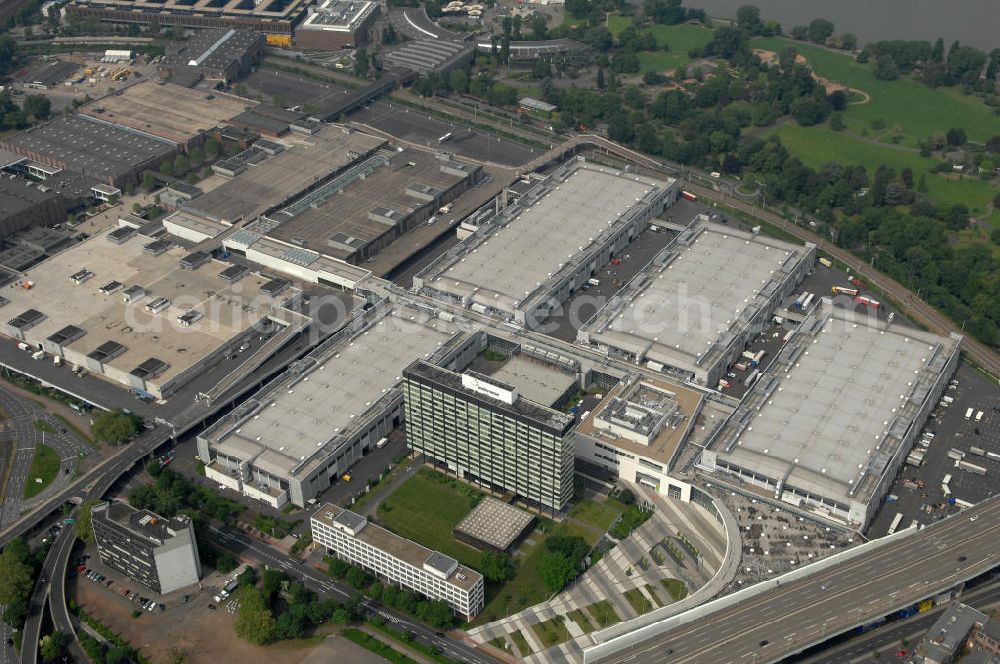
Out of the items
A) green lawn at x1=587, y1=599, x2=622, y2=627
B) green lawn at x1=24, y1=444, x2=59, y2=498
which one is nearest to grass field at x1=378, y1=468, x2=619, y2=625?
green lawn at x1=587, y1=599, x2=622, y2=627

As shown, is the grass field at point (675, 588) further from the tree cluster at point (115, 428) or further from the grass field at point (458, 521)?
the tree cluster at point (115, 428)

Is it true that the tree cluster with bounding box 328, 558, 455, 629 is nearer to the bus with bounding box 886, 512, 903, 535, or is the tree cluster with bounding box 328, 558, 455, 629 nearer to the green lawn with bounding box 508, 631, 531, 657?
the green lawn with bounding box 508, 631, 531, 657

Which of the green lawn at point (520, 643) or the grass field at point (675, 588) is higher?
the grass field at point (675, 588)

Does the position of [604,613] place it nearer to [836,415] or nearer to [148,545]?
[836,415]

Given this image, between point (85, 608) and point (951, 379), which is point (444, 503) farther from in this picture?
point (951, 379)

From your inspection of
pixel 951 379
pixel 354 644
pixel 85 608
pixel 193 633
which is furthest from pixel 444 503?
pixel 951 379

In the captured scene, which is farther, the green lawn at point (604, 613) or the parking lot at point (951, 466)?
the parking lot at point (951, 466)

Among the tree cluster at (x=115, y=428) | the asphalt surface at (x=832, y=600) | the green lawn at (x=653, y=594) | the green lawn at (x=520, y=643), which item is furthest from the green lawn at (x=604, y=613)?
the tree cluster at (x=115, y=428)
